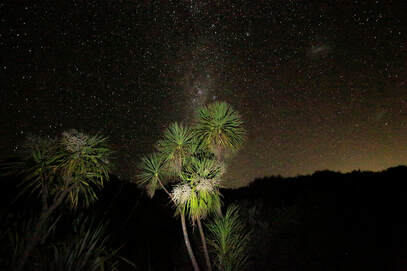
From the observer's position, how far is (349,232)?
6324mm

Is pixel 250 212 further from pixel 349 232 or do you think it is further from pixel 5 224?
pixel 5 224

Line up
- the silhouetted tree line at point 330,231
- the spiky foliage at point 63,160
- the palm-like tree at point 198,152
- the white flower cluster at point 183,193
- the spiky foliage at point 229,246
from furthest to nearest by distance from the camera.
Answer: the spiky foliage at point 229,246
the palm-like tree at point 198,152
the white flower cluster at point 183,193
the silhouetted tree line at point 330,231
the spiky foliage at point 63,160

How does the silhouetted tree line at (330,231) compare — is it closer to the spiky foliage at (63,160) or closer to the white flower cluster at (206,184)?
the spiky foliage at (63,160)

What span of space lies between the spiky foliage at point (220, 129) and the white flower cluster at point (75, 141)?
11.7 ft

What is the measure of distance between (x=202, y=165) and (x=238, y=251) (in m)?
3.11

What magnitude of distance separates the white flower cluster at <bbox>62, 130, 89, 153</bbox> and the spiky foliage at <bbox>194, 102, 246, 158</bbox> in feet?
11.7

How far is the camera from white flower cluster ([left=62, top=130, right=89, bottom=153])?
15.7 feet

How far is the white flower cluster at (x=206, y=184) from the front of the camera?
6332mm

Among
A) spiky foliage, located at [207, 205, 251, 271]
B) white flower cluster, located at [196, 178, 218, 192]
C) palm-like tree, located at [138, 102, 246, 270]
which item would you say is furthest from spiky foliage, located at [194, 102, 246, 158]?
spiky foliage, located at [207, 205, 251, 271]

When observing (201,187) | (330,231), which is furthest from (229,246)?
(330,231)

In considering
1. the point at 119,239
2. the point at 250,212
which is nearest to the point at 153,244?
the point at 119,239

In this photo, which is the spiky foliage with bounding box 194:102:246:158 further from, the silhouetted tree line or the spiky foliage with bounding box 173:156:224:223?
the silhouetted tree line

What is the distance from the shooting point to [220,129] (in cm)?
724

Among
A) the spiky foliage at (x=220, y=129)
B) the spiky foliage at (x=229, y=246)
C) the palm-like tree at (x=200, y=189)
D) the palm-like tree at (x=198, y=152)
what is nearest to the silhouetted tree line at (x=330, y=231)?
the spiky foliage at (x=229, y=246)
